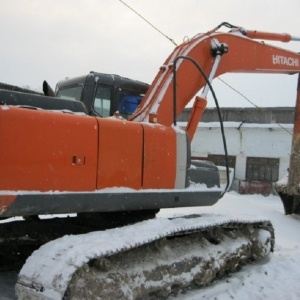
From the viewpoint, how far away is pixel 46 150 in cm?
315

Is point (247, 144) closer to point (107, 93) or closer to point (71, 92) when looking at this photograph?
point (71, 92)

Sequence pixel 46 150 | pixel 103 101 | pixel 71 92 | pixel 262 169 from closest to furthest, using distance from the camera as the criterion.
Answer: pixel 46 150 < pixel 103 101 < pixel 71 92 < pixel 262 169

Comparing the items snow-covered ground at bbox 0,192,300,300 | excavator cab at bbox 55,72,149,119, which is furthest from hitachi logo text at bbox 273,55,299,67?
snow-covered ground at bbox 0,192,300,300

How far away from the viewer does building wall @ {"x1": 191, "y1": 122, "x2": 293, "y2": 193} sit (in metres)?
17.1

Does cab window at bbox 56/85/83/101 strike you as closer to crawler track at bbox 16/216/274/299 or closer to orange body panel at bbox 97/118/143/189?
orange body panel at bbox 97/118/143/189

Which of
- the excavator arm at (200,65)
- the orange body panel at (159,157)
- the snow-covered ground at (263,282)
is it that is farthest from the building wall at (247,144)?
the orange body panel at (159,157)

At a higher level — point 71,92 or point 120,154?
point 71,92

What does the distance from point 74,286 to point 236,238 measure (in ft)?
8.48

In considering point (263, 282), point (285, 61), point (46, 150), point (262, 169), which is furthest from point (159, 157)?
point (262, 169)

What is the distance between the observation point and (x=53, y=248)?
3.06m

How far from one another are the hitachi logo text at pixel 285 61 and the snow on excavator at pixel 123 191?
142 centimetres

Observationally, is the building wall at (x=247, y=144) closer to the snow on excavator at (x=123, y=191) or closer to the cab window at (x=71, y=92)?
the snow on excavator at (x=123, y=191)

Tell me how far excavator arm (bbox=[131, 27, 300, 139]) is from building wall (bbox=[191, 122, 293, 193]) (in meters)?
11.3

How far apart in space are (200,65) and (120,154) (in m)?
1.98
